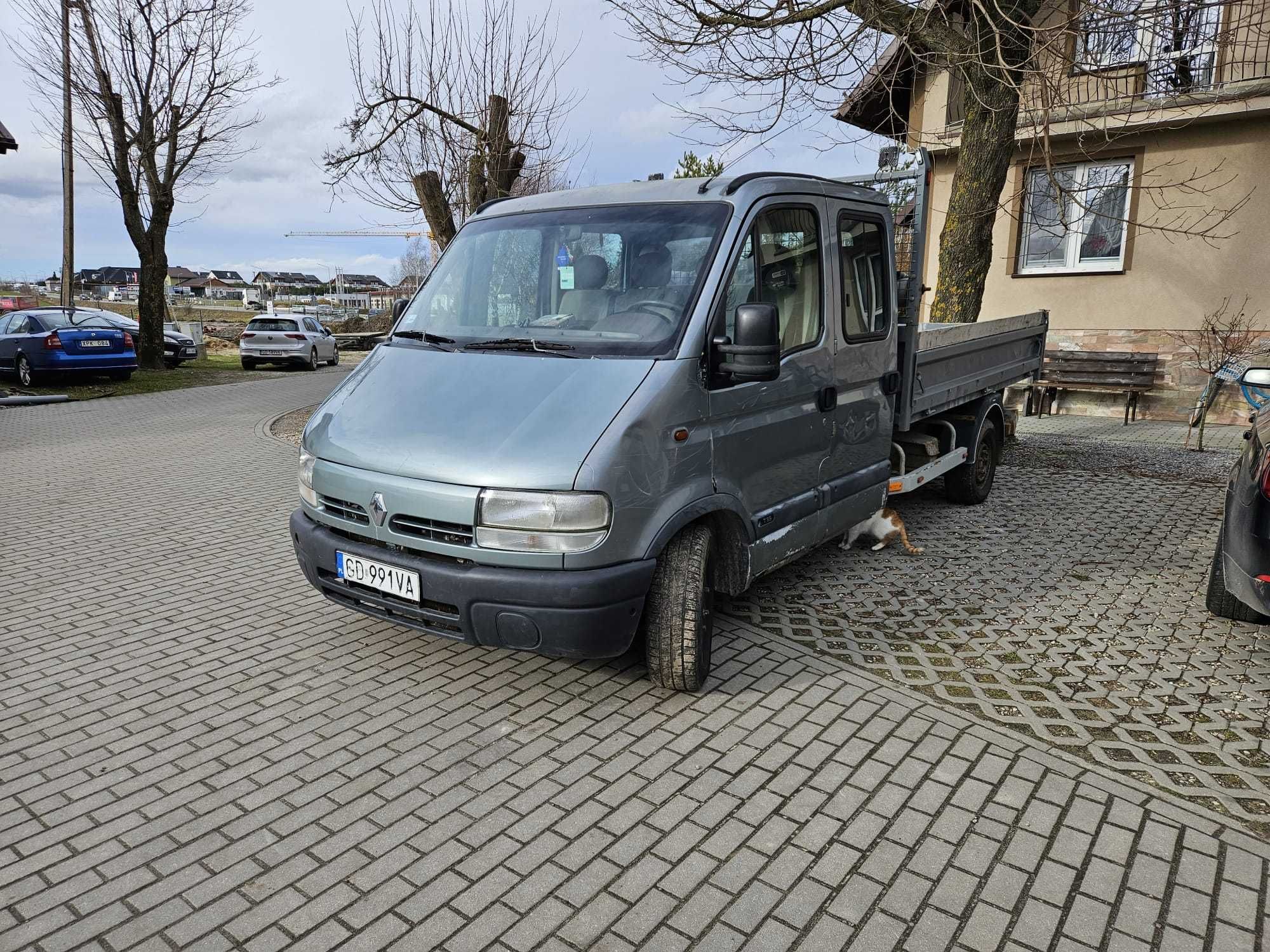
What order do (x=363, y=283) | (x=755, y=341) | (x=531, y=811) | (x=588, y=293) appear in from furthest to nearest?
(x=363, y=283)
(x=588, y=293)
(x=755, y=341)
(x=531, y=811)

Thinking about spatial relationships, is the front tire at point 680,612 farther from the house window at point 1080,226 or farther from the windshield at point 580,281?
the house window at point 1080,226

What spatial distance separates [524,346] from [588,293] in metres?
0.42

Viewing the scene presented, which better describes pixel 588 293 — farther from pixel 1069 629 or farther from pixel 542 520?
pixel 1069 629

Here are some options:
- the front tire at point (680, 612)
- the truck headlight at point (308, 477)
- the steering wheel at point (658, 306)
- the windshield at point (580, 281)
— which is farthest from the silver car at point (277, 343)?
the front tire at point (680, 612)

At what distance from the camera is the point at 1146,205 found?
45.0 feet

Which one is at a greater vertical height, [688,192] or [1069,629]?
[688,192]

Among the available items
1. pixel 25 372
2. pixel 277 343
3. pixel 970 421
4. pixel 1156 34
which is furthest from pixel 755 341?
pixel 277 343

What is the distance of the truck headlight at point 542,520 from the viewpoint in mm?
3479

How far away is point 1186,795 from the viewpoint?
10.9 ft

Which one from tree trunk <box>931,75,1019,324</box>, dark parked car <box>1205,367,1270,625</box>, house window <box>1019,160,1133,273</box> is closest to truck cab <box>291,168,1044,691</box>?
dark parked car <box>1205,367,1270,625</box>

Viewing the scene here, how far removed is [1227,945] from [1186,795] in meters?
0.87

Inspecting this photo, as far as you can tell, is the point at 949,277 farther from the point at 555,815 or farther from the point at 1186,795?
A: the point at 555,815

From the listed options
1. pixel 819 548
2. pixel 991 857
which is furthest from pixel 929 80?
pixel 991 857

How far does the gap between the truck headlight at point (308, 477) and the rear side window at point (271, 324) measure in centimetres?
2247
